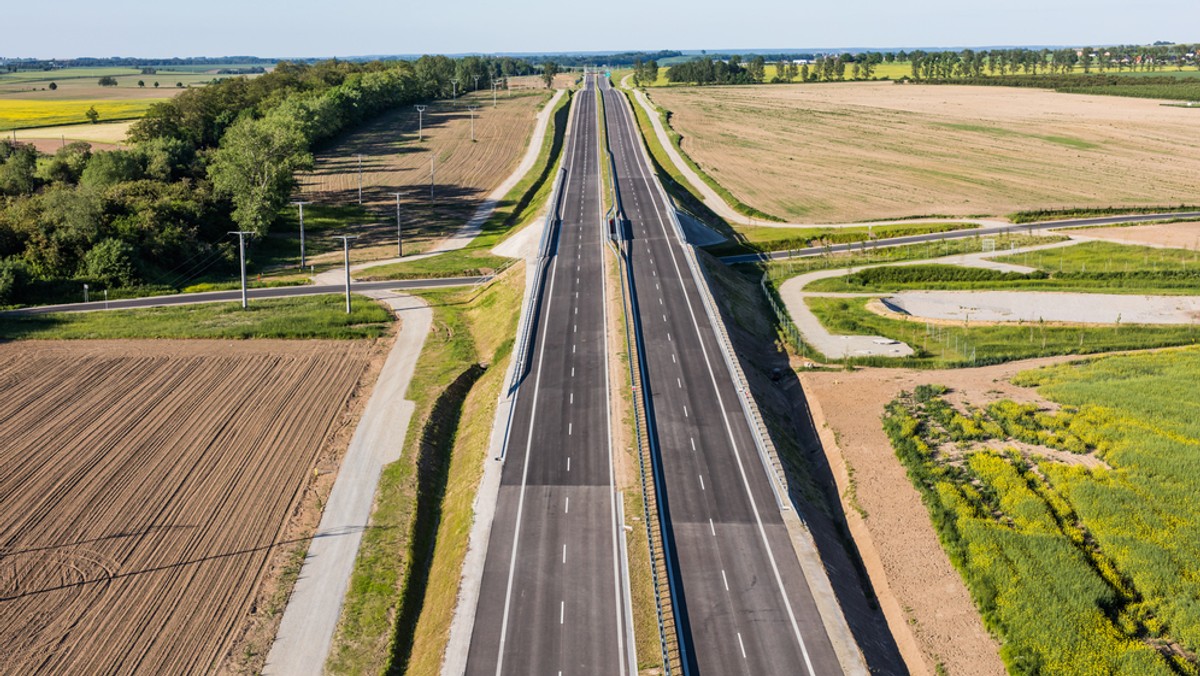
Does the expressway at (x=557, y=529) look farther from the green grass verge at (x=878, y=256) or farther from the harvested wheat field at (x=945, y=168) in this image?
the harvested wheat field at (x=945, y=168)

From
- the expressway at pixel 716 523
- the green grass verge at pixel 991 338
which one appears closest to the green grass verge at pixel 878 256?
the green grass verge at pixel 991 338

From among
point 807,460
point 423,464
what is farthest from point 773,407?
point 423,464

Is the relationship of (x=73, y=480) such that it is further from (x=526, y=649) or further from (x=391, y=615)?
(x=526, y=649)

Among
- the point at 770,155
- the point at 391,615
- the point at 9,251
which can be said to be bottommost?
the point at 391,615

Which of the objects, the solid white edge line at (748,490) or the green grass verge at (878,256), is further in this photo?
the green grass verge at (878,256)

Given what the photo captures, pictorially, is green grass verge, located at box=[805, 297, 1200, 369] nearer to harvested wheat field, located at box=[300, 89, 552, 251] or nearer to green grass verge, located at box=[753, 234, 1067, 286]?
green grass verge, located at box=[753, 234, 1067, 286]
